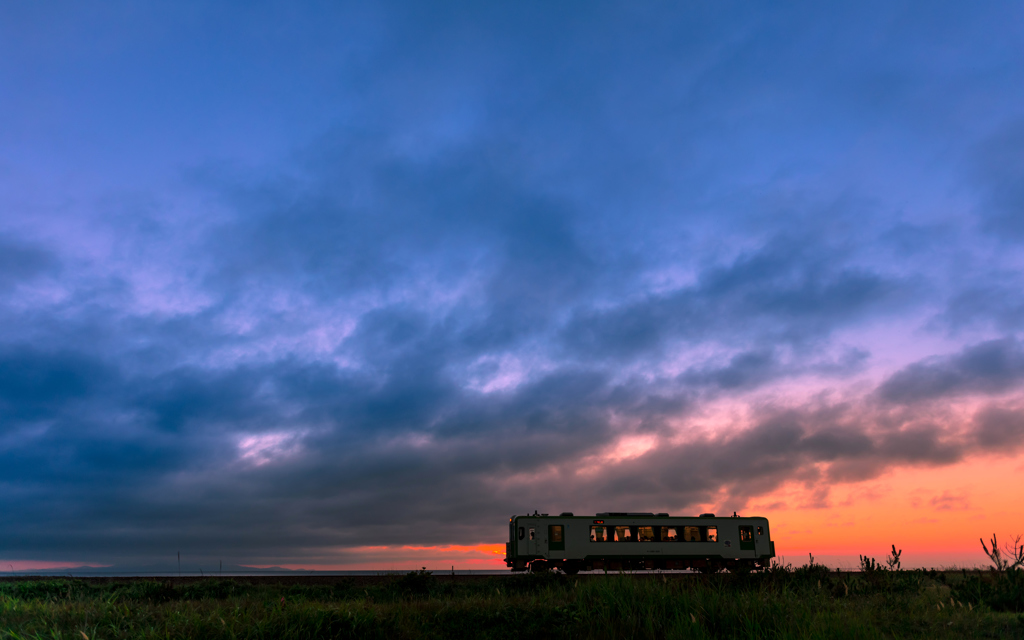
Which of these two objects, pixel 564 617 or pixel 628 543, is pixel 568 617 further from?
pixel 628 543

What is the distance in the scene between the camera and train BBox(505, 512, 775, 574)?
38.7 meters

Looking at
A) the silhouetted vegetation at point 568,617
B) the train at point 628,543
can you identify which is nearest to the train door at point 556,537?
the train at point 628,543

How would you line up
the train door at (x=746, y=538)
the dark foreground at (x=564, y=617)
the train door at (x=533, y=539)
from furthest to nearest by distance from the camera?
the train door at (x=746, y=538) → the train door at (x=533, y=539) → the dark foreground at (x=564, y=617)

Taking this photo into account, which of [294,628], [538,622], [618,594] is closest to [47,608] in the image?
[294,628]

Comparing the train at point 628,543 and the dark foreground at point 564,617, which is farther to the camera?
the train at point 628,543

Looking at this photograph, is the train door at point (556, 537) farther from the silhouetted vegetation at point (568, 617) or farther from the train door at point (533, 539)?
the silhouetted vegetation at point (568, 617)

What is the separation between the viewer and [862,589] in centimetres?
1891

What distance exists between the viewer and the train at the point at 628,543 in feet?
127

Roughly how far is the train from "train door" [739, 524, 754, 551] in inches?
2.4

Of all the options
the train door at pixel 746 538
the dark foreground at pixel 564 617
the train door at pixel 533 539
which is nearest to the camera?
the dark foreground at pixel 564 617

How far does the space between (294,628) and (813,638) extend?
8.80m

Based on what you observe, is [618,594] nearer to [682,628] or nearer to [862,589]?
[682,628]

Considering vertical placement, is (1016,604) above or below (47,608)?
below

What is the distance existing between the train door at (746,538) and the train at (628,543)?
6 cm
